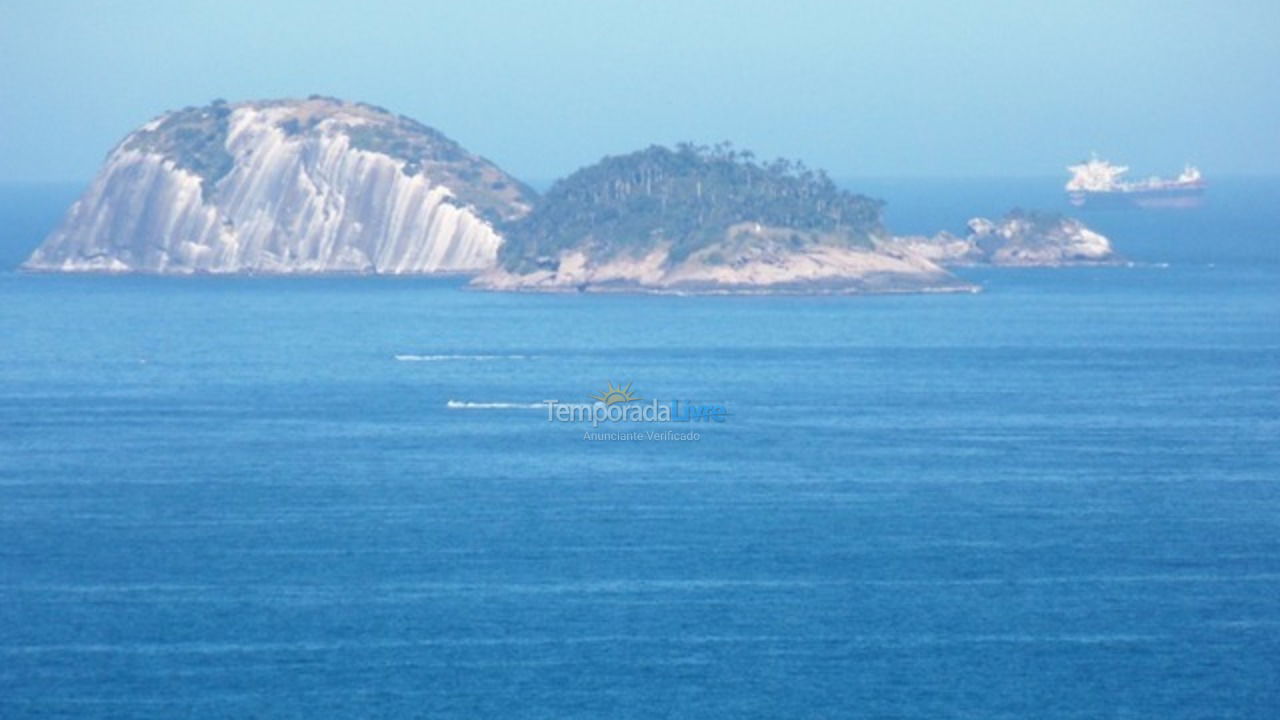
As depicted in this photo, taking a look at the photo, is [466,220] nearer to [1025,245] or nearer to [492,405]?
[1025,245]

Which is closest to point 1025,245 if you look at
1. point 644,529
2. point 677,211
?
point 677,211

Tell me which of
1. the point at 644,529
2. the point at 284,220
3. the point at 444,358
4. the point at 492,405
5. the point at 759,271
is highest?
the point at 284,220

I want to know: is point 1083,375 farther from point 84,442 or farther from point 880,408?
point 84,442

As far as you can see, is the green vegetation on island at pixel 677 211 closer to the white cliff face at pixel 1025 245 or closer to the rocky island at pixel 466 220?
the rocky island at pixel 466 220

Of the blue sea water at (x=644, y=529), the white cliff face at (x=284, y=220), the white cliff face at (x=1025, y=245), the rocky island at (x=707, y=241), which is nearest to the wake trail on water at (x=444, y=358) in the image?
the blue sea water at (x=644, y=529)

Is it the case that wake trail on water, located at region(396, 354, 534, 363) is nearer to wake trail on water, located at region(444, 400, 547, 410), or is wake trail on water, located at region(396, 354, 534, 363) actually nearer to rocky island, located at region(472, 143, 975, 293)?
wake trail on water, located at region(444, 400, 547, 410)

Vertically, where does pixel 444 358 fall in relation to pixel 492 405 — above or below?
above
